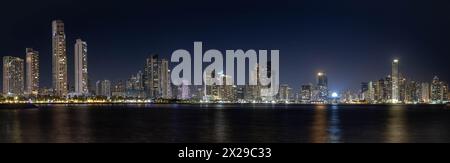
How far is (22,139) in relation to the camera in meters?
42.2
